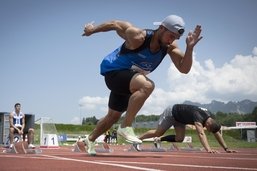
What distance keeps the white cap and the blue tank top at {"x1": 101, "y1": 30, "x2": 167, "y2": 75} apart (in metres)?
0.29

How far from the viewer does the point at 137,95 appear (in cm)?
474

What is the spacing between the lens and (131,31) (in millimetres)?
4844

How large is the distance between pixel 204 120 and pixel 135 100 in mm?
3848

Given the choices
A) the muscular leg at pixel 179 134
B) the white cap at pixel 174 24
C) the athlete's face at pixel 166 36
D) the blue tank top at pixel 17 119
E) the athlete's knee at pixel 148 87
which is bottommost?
the muscular leg at pixel 179 134

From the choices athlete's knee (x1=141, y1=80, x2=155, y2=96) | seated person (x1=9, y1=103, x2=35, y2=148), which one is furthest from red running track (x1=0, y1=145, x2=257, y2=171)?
seated person (x1=9, y1=103, x2=35, y2=148)

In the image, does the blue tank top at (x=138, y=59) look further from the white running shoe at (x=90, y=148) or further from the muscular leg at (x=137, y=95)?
the white running shoe at (x=90, y=148)

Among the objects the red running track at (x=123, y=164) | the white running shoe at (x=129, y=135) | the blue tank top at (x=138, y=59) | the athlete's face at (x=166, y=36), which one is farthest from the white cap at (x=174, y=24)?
the red running track at (x=123, y=164)

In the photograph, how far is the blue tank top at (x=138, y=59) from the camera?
4.95 m

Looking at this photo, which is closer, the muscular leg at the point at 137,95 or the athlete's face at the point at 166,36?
the muscular leg at the point at 137,95

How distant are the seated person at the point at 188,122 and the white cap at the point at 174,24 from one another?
3.34 metres

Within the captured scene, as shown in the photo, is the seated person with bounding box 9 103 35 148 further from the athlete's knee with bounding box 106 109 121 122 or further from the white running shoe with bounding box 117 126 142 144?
the white running shoe with bounding box 117 126 142 144

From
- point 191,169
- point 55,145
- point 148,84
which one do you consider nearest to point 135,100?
point 148,84

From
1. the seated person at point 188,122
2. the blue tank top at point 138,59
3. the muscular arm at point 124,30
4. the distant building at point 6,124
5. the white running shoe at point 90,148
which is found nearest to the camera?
the muscular arm at point 124,30

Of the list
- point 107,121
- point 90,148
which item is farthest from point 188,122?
point 90,148
